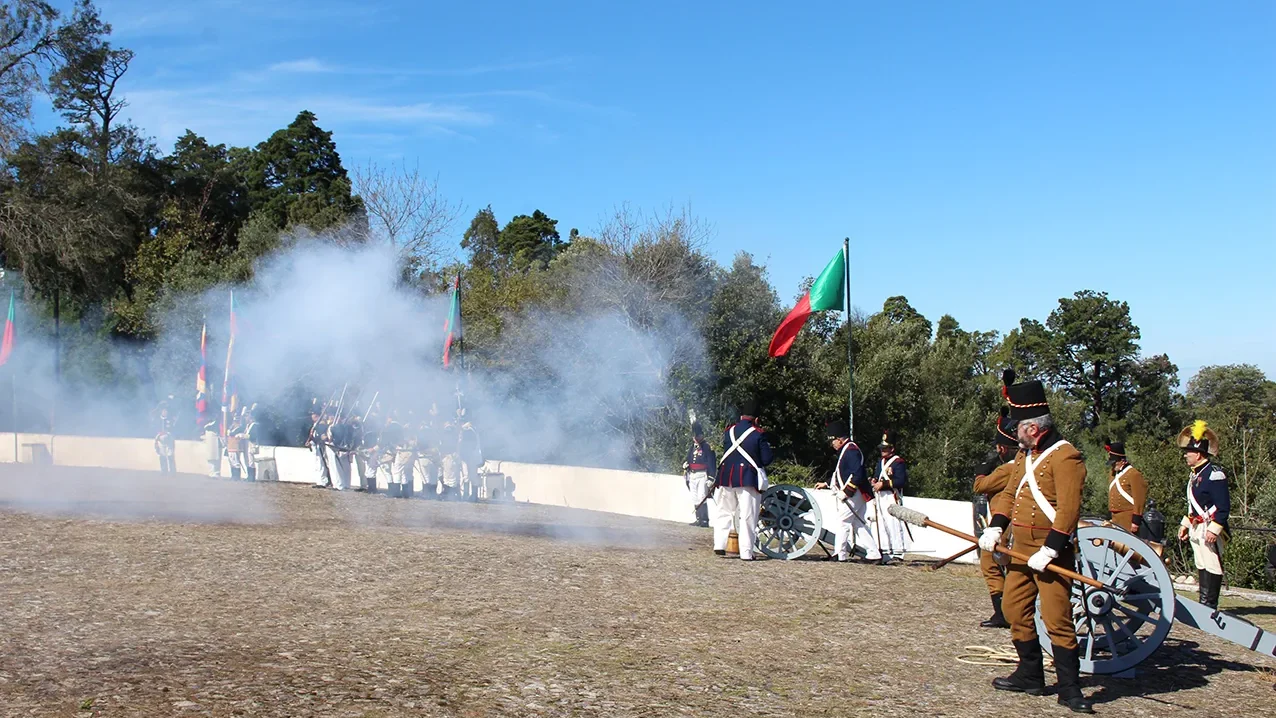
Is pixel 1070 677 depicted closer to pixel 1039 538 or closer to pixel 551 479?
pixel 1039 538

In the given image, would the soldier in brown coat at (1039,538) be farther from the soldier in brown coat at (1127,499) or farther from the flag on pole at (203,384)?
the flag on pole at (203,384)

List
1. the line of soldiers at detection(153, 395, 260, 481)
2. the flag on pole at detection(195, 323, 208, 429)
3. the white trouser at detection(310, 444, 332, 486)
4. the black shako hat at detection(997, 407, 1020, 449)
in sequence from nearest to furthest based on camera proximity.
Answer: the black shako hat at detection(997, 407, 1020, 449) < the white trouser at detection(310, 444, 332, 486) < the flag on pole at detection(195, 323, 208, 429) < the line of soldiers at detection(153, 395, 260, 481)

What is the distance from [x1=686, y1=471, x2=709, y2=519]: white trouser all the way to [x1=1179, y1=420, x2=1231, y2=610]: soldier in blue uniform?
7.65 metres

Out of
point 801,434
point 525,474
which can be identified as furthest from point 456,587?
point 801,434

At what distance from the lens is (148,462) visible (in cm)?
2877

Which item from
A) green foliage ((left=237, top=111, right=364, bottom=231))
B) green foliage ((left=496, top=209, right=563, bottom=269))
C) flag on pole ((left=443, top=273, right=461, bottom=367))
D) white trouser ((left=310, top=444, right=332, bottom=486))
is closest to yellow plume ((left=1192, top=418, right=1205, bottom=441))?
flag on pole ((left=443, top=273, right=461, bottom=367))

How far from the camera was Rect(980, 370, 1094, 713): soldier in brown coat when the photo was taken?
260 inches

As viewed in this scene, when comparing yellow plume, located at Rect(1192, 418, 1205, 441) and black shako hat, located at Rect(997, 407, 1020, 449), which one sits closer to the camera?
black shako hat, located at Rect(997, 407, 1020, 449)

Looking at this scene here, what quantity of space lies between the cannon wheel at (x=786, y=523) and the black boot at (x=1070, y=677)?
6138 mm

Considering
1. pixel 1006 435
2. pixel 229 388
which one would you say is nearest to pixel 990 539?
pixel 1006 435

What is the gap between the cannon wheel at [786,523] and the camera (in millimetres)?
12852

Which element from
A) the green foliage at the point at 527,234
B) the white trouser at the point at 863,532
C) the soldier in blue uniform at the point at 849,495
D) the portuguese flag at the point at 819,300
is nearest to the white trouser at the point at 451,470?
the portuguese flag at the point at 819,300

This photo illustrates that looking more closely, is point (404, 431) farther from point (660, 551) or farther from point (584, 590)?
point (584, 590)

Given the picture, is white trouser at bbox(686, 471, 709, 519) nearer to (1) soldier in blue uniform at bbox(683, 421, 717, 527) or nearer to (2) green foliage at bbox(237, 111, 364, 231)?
(1) soldier in blue uniform at bbox(683, 421, 717, 527)
